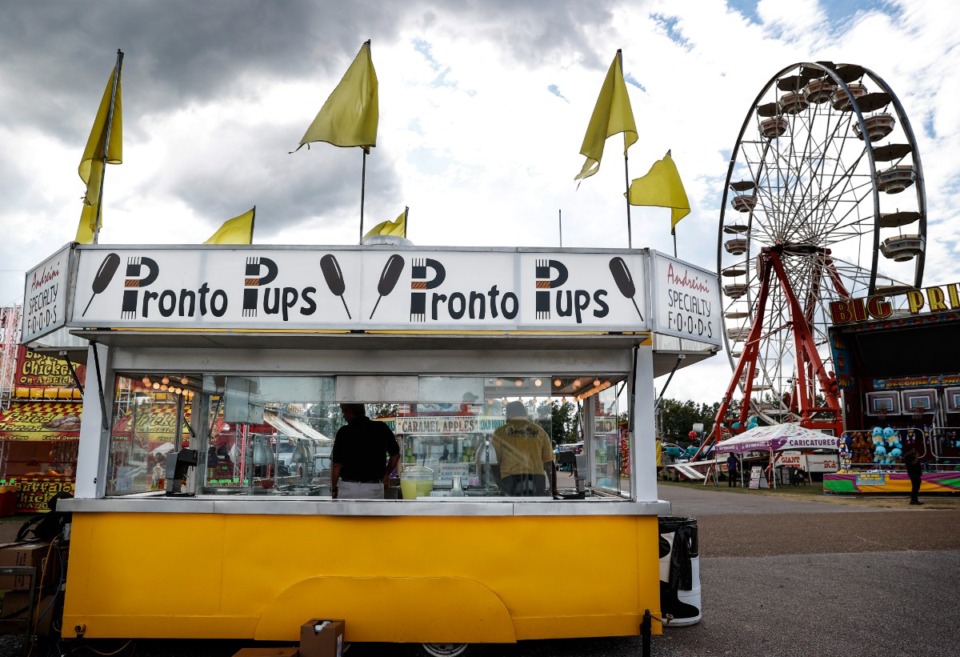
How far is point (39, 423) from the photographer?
563 inches

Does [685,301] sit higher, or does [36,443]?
[685,301]

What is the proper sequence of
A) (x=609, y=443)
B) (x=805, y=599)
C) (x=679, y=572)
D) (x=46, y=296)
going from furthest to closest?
(x=805, y=599) → (x=609, y=443) → (x=679, y=572) → (x=46, y=296)

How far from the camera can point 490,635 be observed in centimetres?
476

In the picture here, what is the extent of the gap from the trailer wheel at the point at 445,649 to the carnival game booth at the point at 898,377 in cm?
2223

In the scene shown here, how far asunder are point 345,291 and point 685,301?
2491 millimetres

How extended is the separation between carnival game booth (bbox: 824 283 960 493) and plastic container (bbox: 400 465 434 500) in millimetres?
22127

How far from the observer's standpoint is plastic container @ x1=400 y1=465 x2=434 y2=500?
17.6ft

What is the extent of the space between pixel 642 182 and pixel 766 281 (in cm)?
2894

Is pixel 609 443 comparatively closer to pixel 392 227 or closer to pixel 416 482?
pixel 416 482

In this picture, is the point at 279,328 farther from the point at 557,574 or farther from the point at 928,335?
the point at 928,335

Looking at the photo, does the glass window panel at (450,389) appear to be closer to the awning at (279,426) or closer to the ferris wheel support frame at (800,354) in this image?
the awning at (279,426)

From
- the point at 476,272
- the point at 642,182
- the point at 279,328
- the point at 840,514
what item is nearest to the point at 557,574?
the point at 476,272

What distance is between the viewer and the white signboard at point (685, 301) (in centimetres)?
497

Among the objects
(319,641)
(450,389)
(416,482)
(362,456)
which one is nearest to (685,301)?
(450,389)
